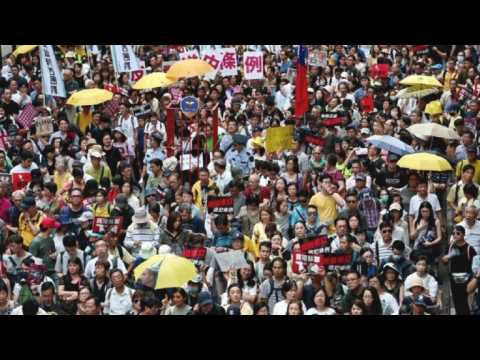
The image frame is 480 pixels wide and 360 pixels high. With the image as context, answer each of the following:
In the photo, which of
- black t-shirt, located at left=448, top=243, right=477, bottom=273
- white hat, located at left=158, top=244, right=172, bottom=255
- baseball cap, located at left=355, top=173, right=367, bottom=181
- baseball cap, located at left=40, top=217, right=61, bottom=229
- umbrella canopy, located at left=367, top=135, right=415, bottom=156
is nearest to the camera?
black t-shirt, located at left=448, top=243, right=477, bottom=273

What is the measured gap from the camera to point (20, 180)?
17.0 metres

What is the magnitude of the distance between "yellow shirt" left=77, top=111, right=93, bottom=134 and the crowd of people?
2 cm

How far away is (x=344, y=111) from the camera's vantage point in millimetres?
20719

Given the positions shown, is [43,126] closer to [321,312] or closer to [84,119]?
[84,119]

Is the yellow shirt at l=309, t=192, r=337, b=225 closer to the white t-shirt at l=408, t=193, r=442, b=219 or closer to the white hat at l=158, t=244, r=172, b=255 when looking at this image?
the white t-shirt at l=408, t=193, r=442, b=219

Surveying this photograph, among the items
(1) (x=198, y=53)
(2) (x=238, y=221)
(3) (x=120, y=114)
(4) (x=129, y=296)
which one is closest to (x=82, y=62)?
(1) (x=198, y=53)

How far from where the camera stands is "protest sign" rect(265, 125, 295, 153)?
17953mm

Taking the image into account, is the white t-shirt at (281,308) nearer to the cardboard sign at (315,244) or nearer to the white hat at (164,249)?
the cardboard sign at (315,244)

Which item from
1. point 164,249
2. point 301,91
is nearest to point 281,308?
point 164,249

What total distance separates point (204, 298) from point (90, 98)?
7225 millimetres

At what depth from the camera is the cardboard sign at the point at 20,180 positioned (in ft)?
55.5

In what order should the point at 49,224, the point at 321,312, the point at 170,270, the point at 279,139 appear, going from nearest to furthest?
the point at 321,312 < the point at 170,270 < the point at 49,224 < the point at 279,139

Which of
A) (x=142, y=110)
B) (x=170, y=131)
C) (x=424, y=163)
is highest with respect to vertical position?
(x=424, y=163)

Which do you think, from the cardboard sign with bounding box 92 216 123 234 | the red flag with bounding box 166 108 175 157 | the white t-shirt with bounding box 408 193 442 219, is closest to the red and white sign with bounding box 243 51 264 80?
the red flag with bounding box 166 108 175 157
